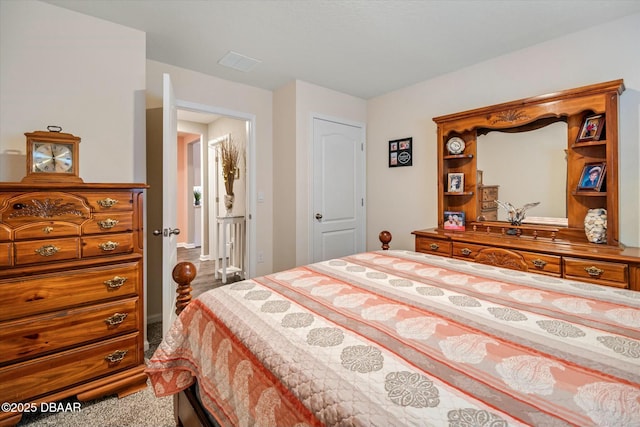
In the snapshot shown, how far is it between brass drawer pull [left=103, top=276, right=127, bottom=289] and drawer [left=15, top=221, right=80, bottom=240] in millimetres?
321

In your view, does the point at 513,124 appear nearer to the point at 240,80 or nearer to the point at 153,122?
the point at 240,80

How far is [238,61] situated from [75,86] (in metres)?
1.33

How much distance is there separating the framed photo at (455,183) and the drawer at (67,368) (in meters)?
2.94

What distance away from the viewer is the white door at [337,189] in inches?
139

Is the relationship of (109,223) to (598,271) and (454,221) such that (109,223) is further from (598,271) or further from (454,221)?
(598,271)

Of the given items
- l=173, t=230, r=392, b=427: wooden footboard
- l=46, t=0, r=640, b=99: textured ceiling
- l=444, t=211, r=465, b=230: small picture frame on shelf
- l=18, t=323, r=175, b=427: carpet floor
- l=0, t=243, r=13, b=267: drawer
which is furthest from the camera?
l=444, t=211, r=465, b=230: small picture frame on shelf

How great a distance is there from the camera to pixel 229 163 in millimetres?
4391

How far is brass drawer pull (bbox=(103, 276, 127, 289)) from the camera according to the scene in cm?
176

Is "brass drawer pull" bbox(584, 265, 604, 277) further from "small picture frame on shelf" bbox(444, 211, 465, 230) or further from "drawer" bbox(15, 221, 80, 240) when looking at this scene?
"drawer" bbox(15, 221, 80, 240)

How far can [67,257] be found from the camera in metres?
1.63

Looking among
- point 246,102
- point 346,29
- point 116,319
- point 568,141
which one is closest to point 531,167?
point 568,141

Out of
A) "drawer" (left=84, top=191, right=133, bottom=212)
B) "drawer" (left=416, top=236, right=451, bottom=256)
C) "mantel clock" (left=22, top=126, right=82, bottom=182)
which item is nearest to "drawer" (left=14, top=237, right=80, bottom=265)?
"drawer" (left=84, top=191, right=133, bottom=212)

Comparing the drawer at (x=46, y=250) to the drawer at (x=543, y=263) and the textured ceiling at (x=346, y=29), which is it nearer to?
the textured ceiling at (x=346, y=29)

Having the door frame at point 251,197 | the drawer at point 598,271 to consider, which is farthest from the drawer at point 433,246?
the door frame at point 251,197
